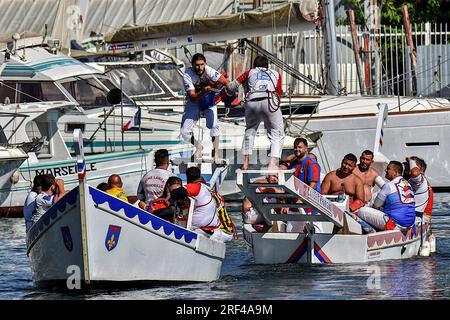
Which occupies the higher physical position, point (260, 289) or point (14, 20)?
point (14, 20)

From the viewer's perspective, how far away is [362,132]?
1184 inches

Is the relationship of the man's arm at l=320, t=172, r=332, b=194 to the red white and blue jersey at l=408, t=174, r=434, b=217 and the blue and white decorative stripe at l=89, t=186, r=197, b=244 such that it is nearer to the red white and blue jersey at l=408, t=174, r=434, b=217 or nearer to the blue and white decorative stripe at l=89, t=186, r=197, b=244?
the red white and blue jersey at l=408, t=174, r=434, b=217

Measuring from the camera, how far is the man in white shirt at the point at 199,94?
20.7m

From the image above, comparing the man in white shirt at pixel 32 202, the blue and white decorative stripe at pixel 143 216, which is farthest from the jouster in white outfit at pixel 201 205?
the man in white shirt at pixel 32 202

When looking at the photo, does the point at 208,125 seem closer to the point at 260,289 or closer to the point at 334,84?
the point at 260,289

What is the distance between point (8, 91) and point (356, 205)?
977cm

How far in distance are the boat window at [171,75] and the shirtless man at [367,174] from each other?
36.0 ft

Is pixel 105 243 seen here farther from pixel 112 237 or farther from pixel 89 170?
pixel 89 170

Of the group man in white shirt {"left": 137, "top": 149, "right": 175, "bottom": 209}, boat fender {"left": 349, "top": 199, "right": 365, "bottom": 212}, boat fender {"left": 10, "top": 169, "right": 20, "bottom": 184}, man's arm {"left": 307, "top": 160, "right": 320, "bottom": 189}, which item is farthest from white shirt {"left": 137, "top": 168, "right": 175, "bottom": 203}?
boat fender {"left": 10, "top": 169, "right": 20, "bottom": 184}

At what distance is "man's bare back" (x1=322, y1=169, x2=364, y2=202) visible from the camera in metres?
20.3

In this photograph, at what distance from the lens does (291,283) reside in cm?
1811

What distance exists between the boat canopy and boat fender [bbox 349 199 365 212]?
25.1 feet

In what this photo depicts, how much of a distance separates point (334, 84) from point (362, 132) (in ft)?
4.41
